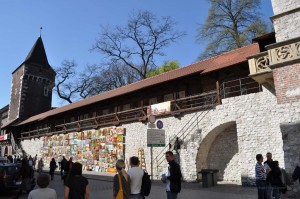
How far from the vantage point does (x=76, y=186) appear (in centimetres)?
419

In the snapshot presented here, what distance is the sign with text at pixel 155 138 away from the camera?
9.59m

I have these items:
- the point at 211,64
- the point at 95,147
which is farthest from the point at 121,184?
the point at 95,147

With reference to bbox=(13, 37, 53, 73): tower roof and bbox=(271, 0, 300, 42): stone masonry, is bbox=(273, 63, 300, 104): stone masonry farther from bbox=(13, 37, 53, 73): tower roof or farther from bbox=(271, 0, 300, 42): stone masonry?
bbox=(13, 37, 53, 73): tower roof

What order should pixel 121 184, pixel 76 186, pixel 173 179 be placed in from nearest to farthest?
pixel 76 186 < pixel 121 184 < pixel 173 179

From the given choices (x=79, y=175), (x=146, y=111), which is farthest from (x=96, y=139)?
(x=79, y=175)

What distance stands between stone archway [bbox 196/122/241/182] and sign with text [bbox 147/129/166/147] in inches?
182

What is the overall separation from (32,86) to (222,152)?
38381mm

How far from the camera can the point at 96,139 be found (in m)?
21.9

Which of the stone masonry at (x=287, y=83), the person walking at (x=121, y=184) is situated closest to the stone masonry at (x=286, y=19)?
the stone masonry at (x=287, y=83)

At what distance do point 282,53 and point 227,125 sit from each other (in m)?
4.94

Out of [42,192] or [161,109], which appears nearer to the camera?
[42,192]

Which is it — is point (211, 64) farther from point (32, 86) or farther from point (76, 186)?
point (32, 86)

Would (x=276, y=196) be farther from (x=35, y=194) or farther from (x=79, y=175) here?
(x=35, y=194)

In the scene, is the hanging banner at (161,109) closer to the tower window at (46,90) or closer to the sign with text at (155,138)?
the sign with text at (155,138)
